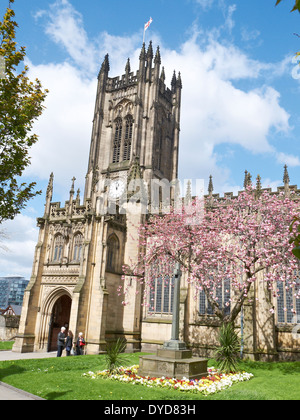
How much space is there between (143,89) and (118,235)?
1291 inches

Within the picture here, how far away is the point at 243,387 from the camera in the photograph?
13.2 meters

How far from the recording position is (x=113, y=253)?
2688cm

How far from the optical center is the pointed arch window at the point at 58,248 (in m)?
28.2

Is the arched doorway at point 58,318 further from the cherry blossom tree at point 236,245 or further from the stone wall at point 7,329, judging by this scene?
the cherry blossom tree at point 236,245

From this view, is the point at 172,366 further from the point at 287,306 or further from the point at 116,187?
the point at 116,187

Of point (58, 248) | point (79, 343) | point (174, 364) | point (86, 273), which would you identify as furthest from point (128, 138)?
point (174, 364)

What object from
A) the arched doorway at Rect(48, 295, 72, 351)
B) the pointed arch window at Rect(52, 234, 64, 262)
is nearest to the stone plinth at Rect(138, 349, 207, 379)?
the arched doorway at Rect(48, 295, 72, 351)

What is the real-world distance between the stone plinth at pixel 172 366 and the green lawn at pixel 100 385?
1517mm

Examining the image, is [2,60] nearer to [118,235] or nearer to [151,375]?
[151,375]

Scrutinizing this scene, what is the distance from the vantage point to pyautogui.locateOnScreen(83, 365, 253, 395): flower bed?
41.1 ft

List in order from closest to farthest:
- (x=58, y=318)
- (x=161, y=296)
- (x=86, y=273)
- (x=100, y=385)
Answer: (x=100, y=385) → (x=86, y=273) → (x=161, y=296) → (x=58, y=318)

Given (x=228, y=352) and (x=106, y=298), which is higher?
(x=106, y=298)

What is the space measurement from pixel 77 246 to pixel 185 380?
1634cm
